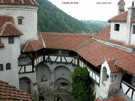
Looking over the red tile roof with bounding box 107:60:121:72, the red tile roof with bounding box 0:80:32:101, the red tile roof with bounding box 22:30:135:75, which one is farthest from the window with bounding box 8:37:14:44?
the red tile roof with bounding box 107:60:121:72

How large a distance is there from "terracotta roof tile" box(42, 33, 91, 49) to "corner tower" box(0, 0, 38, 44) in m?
2.50

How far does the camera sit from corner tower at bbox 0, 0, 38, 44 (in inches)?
805

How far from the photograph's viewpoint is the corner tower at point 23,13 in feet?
67.1

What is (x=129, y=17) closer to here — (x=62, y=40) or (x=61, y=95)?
(x=62, y=40)

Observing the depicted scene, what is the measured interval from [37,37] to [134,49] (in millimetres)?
14255

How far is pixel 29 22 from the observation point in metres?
22.2

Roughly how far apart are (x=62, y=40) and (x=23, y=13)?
270 inches

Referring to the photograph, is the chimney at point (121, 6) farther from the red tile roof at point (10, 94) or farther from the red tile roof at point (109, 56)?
the red tile roof at point (10, 94)

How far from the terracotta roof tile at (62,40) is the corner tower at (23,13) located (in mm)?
2502

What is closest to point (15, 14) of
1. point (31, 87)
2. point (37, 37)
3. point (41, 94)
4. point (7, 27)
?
point (7, 27)

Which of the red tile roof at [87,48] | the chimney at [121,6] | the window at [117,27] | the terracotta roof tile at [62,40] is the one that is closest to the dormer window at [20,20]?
the red tile roof at [87,48]

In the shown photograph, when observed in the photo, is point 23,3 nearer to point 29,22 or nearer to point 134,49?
point 29,22

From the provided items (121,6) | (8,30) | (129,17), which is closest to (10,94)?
(8,30)

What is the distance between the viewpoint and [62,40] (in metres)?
24.6
